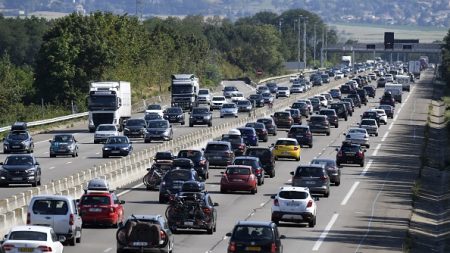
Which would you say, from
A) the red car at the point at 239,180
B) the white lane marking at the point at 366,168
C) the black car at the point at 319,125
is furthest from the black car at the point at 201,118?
the red car at the point at 239,180

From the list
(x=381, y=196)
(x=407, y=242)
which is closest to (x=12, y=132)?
(x=381, y=196)

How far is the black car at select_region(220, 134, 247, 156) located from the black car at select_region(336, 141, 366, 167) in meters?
5.37

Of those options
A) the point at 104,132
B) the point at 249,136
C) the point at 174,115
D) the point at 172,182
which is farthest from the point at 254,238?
the point at 174,115

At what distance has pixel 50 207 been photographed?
4047 cm

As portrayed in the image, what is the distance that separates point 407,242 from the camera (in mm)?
47438

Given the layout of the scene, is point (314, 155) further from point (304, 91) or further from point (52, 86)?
point (304, 91)

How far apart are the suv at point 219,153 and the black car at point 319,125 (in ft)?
99.4

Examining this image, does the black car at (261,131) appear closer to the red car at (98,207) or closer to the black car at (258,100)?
the black car at (258,100)

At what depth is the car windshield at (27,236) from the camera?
34031mm

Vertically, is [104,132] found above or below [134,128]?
above

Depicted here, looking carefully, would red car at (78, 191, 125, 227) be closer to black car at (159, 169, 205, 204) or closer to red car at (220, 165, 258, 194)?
black car at (159, 169, 205, 204)

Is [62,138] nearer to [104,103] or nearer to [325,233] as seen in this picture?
[104,103]

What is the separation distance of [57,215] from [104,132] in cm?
5116

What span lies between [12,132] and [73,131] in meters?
21.2
